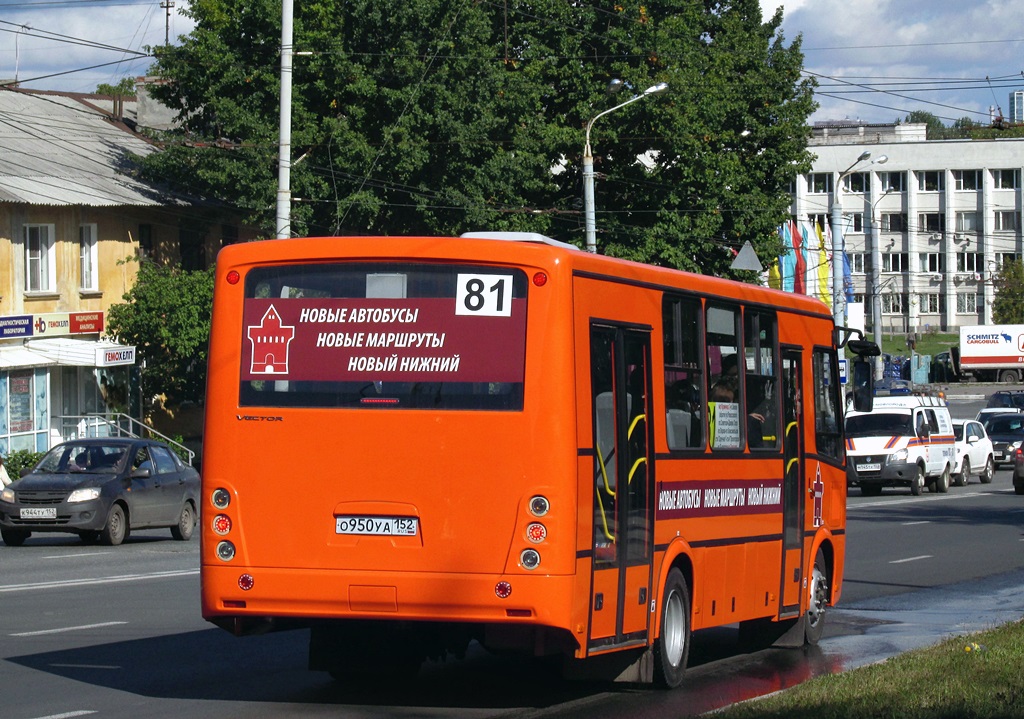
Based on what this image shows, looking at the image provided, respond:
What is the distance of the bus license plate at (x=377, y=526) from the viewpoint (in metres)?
8.56

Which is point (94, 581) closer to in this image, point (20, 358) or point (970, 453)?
point (20, 358)

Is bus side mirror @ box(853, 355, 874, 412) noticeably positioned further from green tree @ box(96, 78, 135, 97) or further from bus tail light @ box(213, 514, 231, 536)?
green tree @ box(96, 78, 135, 97)

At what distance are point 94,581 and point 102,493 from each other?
232 inches

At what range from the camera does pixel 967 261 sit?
11600cm

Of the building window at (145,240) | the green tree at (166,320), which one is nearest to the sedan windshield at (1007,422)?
the green tree at (166,320)

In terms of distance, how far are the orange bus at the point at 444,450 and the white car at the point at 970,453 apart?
31322 mm

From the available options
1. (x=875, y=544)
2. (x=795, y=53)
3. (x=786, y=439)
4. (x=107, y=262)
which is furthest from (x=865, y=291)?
(x=786, y=439)

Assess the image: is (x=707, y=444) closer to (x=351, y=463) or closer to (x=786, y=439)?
(x=786, y=439)

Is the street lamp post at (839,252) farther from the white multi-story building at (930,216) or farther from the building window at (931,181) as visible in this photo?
the building window at (931,181)

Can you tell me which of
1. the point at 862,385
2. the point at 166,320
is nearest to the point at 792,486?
A: the point at 862,385

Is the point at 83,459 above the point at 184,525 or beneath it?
above

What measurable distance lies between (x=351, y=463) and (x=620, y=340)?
179 centimetres

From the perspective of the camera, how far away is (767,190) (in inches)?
1986

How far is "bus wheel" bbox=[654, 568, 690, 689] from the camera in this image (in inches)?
383
